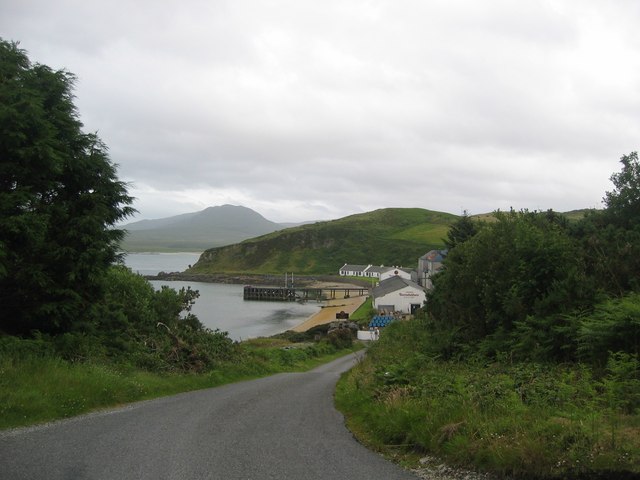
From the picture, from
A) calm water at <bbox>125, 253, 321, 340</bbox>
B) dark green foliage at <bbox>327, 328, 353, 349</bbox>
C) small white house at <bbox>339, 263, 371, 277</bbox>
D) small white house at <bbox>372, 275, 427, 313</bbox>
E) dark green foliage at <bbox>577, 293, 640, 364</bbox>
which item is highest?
dark green foliage at <bbox>577, 293, 640, 364</bbox>

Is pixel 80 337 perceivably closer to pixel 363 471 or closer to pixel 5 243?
pixel 5 243

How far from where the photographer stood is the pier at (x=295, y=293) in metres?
122

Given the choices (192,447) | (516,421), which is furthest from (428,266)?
(516,421)

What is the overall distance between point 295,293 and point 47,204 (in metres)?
116

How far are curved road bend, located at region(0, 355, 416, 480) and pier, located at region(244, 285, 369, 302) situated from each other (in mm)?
108734

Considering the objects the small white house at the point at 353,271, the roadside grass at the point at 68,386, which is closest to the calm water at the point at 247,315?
the roadside grass at the point at 68,386

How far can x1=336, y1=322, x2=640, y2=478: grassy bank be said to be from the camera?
5.63m

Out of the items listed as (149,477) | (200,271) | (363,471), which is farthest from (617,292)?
(200,271)

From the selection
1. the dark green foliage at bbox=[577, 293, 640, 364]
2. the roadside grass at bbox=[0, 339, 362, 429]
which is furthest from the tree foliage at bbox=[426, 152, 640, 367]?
the roadside grass at bbox=[0, 339, 362, 429]

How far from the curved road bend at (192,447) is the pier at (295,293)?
109 m

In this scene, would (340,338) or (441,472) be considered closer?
(441,472)

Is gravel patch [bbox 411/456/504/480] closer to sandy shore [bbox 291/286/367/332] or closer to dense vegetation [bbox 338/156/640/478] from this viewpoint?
dense vegetation [bbox 338/156/640/478]

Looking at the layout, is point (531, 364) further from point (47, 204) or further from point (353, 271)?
point (353, 271)

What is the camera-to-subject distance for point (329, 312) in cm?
8812
